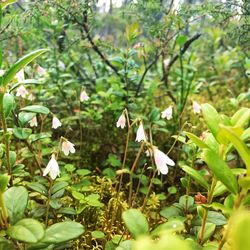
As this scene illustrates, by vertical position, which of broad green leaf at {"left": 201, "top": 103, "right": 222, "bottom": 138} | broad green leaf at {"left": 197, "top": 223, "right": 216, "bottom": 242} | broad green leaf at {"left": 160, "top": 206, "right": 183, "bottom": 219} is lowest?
broad green leaf at {"left": 160, "top": 206, "right": 183, "bottom": 219}

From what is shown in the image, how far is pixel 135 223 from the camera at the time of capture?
921 mm

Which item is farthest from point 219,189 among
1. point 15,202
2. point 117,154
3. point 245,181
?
point 117,154

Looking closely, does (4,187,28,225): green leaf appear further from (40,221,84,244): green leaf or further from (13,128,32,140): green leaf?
(13,128,32,140): green leaf

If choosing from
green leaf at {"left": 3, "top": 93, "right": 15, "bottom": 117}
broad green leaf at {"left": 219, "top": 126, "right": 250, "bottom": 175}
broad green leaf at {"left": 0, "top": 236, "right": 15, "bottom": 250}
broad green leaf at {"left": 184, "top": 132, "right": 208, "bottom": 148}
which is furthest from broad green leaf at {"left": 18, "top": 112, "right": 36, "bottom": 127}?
broad green leaf at {"left": 219, "top": 126, "right": 250, "bottom": 175}

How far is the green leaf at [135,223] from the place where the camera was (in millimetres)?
905

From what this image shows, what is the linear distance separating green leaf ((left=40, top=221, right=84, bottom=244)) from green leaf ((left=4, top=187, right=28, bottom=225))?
10cm

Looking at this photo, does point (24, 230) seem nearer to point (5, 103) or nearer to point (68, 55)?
point (5, 103)

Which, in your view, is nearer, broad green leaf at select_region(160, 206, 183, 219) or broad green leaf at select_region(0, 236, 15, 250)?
broad green leaf at select_region(0, 236, 15, 250)

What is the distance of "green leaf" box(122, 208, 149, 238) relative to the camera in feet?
2.97

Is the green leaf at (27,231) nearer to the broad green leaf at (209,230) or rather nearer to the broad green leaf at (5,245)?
the broad green leaf at (5,245)

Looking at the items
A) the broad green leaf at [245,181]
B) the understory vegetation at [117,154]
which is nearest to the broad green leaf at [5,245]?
the understory vegetation at [117,154]

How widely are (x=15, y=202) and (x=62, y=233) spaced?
18 cm

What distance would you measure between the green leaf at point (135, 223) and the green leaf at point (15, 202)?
0.95ft

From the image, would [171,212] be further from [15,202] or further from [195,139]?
[15,202]
